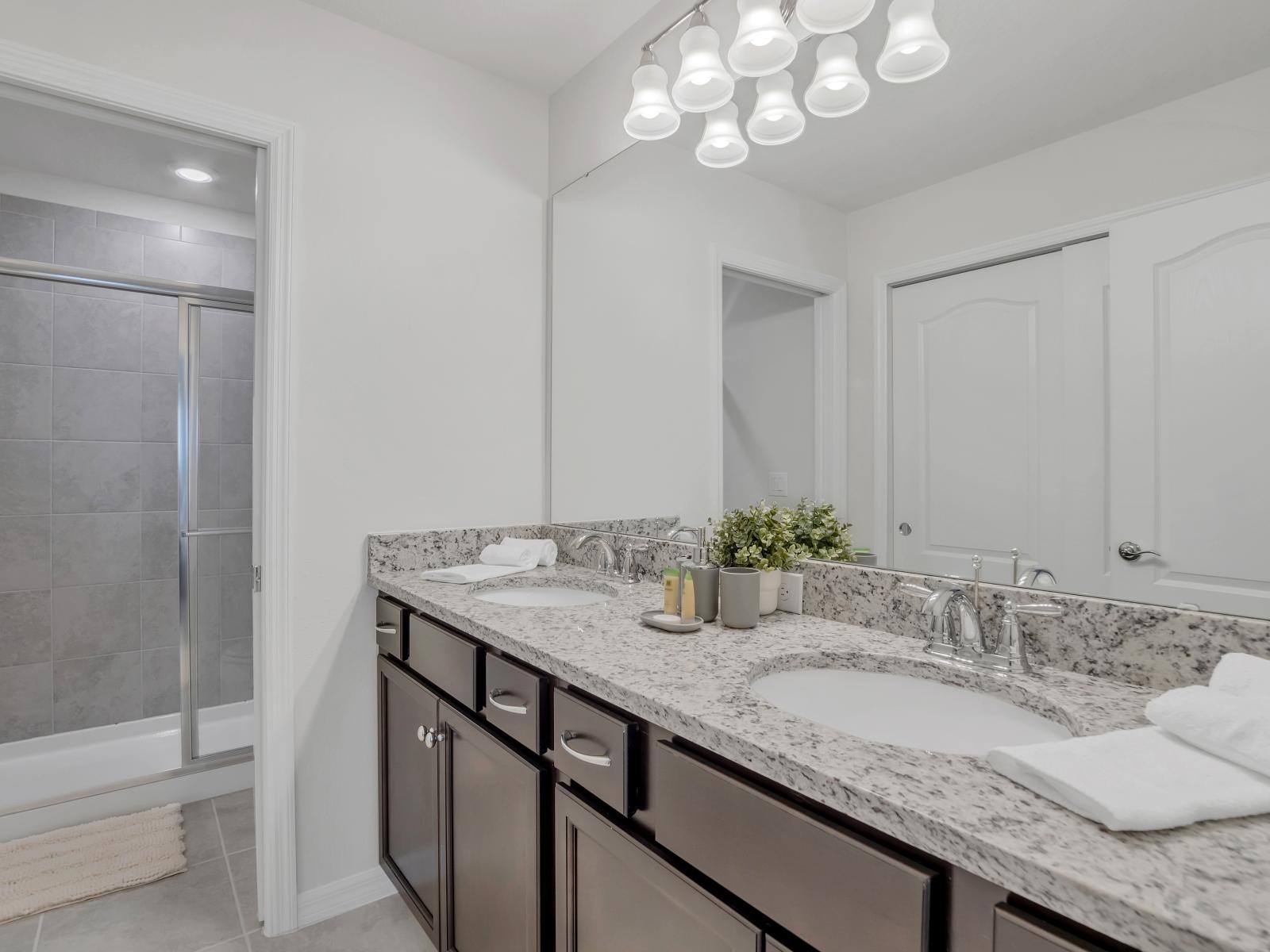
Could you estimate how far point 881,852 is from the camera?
612mm

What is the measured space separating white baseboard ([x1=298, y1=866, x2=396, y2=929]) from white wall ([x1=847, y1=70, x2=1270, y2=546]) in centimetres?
160

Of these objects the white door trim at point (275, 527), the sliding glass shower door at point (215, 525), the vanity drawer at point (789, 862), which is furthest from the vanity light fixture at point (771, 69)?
the sliding glass shower door at point (215, 525)

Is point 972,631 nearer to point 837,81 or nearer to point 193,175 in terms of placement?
point 837,81

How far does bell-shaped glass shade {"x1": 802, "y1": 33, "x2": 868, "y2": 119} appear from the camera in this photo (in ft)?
4.32

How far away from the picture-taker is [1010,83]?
108 cm

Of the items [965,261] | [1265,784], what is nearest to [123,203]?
[965,261]

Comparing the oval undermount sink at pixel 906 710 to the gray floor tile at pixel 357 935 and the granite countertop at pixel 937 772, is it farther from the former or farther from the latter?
the gray floor tile at pixel 357 935

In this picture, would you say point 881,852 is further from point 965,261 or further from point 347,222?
point 347,222

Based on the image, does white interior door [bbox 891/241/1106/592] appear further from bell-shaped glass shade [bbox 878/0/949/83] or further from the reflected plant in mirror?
bell-shaped glass shade [bbox 878/0/949/83]

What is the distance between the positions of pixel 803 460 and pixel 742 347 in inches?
12.9

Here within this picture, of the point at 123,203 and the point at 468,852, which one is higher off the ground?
the point at 123,203

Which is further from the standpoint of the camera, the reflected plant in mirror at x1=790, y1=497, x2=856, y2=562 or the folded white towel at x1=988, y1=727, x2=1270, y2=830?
the reflected plant in mirror at x1=790, y1=497, x2=856, y2=562

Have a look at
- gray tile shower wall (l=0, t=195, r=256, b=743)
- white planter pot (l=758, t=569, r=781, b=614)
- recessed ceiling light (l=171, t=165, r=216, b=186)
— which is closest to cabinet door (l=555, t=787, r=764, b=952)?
white planter pot (l=758, t=569, r=781, b=614)

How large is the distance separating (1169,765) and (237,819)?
262 cm
